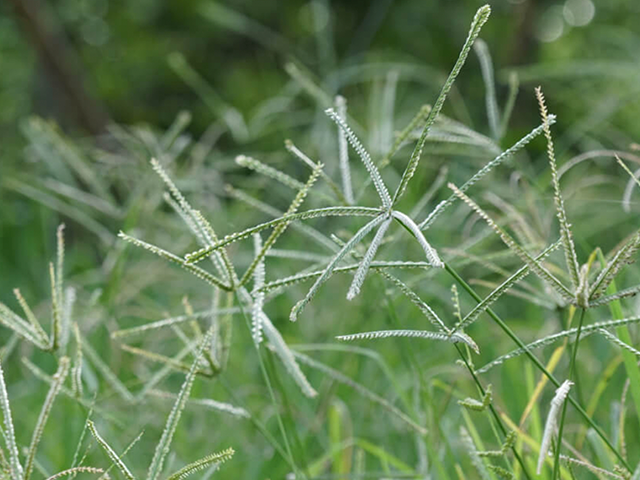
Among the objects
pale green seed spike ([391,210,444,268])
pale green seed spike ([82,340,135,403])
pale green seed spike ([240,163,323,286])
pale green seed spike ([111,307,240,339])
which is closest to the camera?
pale green seed spike ([391,210,444,268])

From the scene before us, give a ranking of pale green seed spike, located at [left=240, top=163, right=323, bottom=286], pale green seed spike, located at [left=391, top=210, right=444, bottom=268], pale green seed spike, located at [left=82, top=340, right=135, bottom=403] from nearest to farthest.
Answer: pale green seed spike, located at [left=391, top=210, right=444, bottom=268] < pale green seed spike, located at [left=240, top=163, right=323, bottom=286] < pale green seed spike, located at [left=82, top=340, right=135, bottom=403]

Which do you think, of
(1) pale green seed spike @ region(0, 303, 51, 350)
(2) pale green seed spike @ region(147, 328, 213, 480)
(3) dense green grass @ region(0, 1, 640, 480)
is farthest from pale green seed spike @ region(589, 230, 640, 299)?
(1) pale green seed spike @ region(0, 303, 51, 350)

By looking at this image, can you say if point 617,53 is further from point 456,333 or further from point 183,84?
point 456,333

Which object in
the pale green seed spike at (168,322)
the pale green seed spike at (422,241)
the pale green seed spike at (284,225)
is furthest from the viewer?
the pale green seed spike at (168,322)

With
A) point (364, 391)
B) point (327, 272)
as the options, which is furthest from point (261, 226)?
point (364, 391)

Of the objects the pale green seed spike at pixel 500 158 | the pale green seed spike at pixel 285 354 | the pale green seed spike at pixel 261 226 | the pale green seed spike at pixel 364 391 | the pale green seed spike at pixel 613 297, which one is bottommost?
the pale green seed spike at pixel 364 391

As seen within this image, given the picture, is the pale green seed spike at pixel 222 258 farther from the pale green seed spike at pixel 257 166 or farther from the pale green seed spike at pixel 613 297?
the pale green seed spike at pixel 613 297

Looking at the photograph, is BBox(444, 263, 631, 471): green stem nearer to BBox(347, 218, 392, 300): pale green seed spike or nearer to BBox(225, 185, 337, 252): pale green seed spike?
BBox(347, 218, 392, 300): pale green seed spike

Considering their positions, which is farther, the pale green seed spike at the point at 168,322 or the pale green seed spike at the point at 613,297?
the pale green seed spike at the point at 168,322

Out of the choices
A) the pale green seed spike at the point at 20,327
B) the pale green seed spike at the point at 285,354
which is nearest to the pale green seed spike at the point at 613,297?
the pale green seed spike at the point at 285,354
